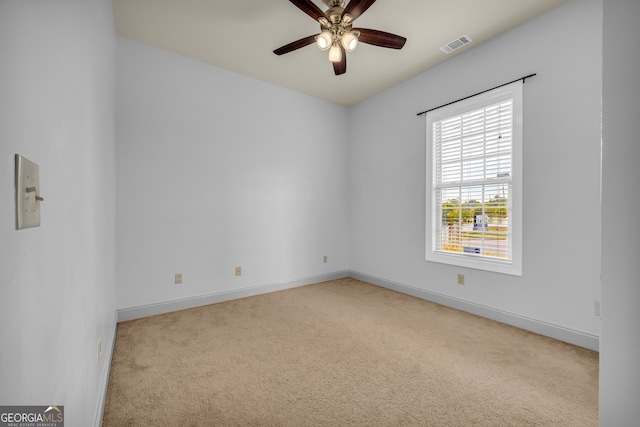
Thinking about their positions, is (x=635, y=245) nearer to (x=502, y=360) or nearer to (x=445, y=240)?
(x=502, y=360)

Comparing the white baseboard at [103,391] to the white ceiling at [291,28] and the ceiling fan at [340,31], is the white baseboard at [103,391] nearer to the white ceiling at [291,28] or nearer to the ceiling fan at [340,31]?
the ceiling fan at [340,31]

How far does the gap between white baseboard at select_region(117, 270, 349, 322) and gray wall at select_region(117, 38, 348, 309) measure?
0.11 ft

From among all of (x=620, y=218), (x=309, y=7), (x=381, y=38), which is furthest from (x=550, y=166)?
(x=309, y=7)

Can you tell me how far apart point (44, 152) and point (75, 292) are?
1.84 feet

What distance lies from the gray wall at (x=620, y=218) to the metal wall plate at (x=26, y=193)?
1.38 meters

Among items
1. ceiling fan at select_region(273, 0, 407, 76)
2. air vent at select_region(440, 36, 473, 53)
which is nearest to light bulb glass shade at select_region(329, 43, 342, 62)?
ceiling fan at select_region(273, 0, 407, 76)

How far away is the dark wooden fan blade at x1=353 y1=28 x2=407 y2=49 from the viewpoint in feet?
7.75

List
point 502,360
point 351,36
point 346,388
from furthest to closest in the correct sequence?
point 351,36 → point 502,360 → point 346,388

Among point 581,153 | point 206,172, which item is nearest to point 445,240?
point 581,153

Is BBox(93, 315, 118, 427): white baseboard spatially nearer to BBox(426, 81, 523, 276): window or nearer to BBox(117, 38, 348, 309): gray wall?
BBox(117, 38, 348, 309): gray wall

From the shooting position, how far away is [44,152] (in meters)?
0.71

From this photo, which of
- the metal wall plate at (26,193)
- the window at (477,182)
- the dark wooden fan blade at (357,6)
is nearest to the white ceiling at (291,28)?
the dark wooden fan blade at (357,6)

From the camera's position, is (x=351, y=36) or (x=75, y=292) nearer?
(x=75, y=292)

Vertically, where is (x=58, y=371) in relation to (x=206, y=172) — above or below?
below
